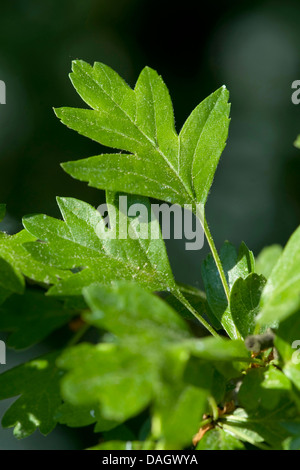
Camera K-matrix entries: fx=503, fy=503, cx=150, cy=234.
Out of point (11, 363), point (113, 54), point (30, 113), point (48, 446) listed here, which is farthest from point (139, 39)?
point (48, 446)

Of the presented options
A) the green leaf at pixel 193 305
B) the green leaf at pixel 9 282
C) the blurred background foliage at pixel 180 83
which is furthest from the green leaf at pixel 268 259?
the blurred background foliage at pixel 180 83

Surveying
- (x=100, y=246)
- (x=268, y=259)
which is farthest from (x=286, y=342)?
(x=268, y=259)

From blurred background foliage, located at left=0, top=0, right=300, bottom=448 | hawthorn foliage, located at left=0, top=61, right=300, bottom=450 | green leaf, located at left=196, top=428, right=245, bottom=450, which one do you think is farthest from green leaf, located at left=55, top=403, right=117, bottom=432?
blurred background foliage, located at left=0, top=0, right=300, bottom=448

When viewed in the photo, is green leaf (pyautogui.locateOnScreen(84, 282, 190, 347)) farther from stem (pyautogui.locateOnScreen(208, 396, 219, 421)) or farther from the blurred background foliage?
the blurred background foliage

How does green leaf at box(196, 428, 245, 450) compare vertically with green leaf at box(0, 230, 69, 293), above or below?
below
